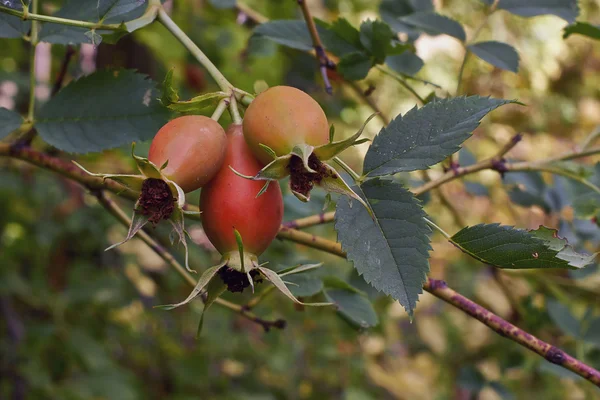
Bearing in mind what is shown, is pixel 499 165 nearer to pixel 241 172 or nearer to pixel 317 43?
pixel 317 43

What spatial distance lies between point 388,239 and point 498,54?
0.68 metres

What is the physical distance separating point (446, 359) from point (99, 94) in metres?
2.13

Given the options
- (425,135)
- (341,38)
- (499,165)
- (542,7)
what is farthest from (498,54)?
(425,135)

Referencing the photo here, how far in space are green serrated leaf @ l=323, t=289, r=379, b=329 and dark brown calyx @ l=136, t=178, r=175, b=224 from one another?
460 millimetres

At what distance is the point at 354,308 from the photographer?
107 centimetres

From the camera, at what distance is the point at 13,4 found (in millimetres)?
800

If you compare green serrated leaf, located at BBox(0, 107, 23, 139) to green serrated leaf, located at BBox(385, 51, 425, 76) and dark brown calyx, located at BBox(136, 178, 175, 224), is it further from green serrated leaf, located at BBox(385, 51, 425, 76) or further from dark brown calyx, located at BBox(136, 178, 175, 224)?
green serrated leaf, located at BBox(385, 51, 425, 76)

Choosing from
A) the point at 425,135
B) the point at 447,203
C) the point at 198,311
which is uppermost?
the point at 425,135

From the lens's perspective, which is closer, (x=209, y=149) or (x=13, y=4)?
(x=209, y=149)

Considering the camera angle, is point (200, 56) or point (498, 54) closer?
point (200, 56)

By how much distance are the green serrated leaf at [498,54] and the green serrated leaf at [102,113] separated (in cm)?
68

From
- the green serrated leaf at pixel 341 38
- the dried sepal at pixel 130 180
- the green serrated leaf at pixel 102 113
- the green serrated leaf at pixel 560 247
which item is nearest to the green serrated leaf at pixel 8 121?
the green serrated leaf at pixel 102 113

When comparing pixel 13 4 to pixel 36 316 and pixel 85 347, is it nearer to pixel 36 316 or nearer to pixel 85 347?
pixel 85 347

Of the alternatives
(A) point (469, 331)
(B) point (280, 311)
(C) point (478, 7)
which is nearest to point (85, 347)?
(B) point (280, 311)
